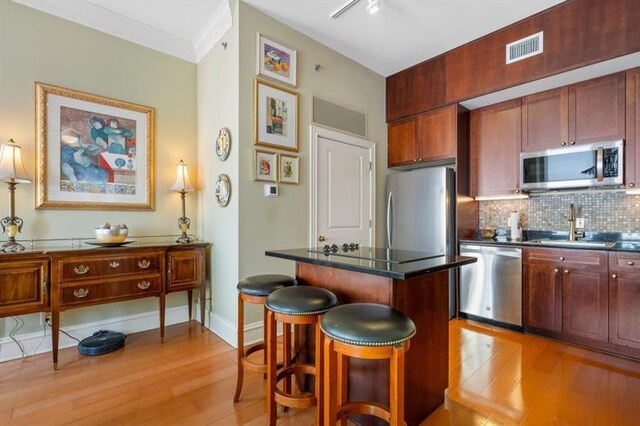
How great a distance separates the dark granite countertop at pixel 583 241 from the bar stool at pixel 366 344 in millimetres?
2330

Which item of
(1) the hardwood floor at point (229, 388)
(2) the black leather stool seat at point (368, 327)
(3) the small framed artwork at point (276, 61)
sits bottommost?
(1) the hardwood floor at point (229, 388)

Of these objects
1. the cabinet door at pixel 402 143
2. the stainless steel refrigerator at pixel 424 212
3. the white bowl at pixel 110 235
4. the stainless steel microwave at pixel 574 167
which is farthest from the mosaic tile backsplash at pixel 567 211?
the white bowl at pixel 110 235

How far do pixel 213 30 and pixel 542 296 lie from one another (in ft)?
13.7

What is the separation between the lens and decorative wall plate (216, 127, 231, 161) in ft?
9.31

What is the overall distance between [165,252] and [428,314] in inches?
92.7

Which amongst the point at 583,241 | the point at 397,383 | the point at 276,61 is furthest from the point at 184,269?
the point at 583,241

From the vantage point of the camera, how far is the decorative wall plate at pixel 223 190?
9.28ft

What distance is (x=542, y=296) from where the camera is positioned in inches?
113

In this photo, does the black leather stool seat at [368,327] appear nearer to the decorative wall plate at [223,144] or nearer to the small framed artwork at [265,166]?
the small framed artwork at [265,166]

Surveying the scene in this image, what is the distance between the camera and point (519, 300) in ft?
9.86

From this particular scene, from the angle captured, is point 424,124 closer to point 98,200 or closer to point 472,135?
point 472,135

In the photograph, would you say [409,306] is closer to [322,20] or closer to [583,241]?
[583,241]

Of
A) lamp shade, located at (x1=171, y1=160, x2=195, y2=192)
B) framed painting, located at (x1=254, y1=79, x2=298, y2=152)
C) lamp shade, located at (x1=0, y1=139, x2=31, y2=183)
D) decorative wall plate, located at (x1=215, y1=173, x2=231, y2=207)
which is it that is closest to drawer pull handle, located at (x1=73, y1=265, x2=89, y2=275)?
lamp shade, located at (x1=0, y1=139, x2=31, y2=183)

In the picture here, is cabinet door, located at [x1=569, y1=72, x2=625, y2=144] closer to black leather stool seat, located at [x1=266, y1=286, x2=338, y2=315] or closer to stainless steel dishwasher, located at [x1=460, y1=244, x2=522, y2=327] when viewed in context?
stainless steel dishwasher, located at [x1=460, y1=244, x2=522, y2=327]
